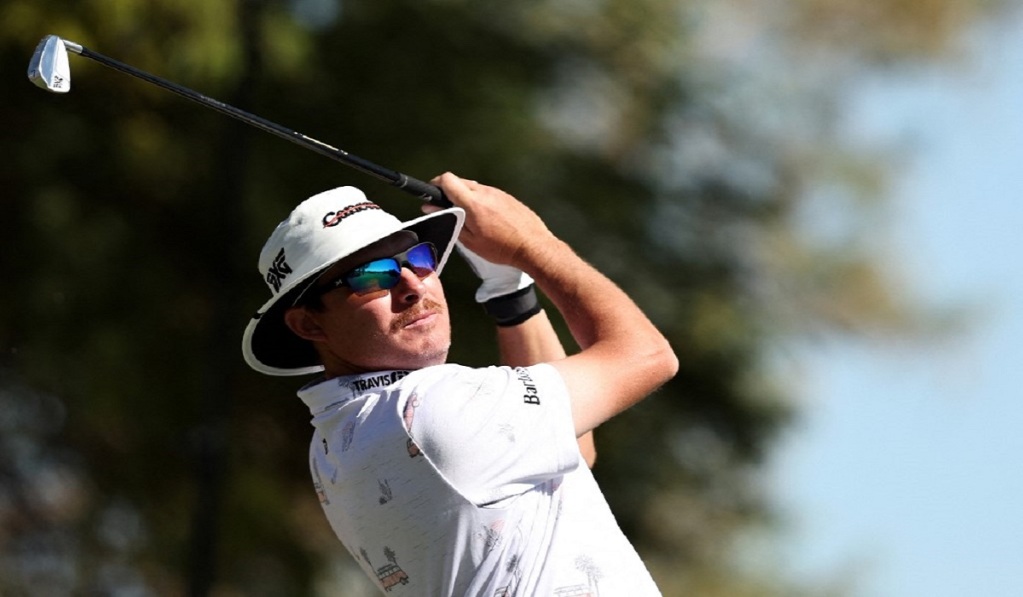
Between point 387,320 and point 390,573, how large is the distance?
505 millimetres

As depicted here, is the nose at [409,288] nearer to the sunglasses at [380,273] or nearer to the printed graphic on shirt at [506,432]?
the sunglasses at [380,273]

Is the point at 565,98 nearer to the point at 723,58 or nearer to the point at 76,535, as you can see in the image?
the point at 723,58

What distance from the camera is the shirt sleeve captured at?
353 centimetres

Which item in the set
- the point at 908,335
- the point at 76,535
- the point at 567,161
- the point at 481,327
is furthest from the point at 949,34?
the point at 76,535

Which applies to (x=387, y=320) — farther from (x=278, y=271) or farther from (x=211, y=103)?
(x=211, y=103)

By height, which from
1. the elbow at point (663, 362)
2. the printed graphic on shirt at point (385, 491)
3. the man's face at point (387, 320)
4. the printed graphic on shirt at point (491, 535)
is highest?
the man's face at point (387, 320)

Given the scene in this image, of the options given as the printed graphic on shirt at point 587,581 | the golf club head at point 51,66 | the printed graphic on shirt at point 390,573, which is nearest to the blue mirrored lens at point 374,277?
the printed graphic on shirt at point 390,573

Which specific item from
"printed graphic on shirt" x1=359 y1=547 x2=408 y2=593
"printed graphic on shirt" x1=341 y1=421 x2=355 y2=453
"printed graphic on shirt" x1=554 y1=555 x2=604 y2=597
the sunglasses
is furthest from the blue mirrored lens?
"printed graphic on shirt" x1=554 y1=555 x2=604 y2=597

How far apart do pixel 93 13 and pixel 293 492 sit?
3938 mm

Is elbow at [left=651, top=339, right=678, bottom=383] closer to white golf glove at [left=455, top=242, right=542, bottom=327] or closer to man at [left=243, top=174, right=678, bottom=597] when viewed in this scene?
man at [left=243, top=174, right=678, bottom=597]

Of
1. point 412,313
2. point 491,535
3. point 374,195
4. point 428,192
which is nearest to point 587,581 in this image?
point 491,535

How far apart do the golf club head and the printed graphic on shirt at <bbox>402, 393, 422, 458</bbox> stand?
1.14m

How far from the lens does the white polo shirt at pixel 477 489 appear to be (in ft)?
11.6

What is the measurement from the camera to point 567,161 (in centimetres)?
1273
